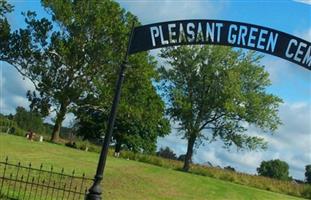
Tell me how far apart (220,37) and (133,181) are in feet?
46.4

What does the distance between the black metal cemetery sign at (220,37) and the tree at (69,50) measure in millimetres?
33873

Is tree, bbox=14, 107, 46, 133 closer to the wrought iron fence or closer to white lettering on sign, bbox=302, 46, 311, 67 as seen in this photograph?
the wrought iron fence


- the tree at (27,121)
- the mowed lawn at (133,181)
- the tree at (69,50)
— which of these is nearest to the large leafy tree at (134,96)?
the tree at (69,50)

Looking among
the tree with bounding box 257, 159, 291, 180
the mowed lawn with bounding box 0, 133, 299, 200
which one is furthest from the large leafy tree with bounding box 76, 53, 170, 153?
the tree with bounding box 257, 159, 291, 180

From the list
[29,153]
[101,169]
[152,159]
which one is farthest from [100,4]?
[101,169]

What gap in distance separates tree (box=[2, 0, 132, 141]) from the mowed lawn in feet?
46.5

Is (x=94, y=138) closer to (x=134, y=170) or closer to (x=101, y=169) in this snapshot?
(x=134, y=170)

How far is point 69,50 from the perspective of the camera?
4606 cm

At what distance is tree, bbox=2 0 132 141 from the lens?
46.2m

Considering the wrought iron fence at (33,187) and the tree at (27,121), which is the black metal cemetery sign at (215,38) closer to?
the wrought iron fence at (33,187)

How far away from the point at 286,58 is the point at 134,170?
724 inches

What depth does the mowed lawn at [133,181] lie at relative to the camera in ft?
75.9

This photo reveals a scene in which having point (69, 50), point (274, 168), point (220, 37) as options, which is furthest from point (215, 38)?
point (274, 168)

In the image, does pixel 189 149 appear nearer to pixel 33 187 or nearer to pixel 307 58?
pixel 33 187
